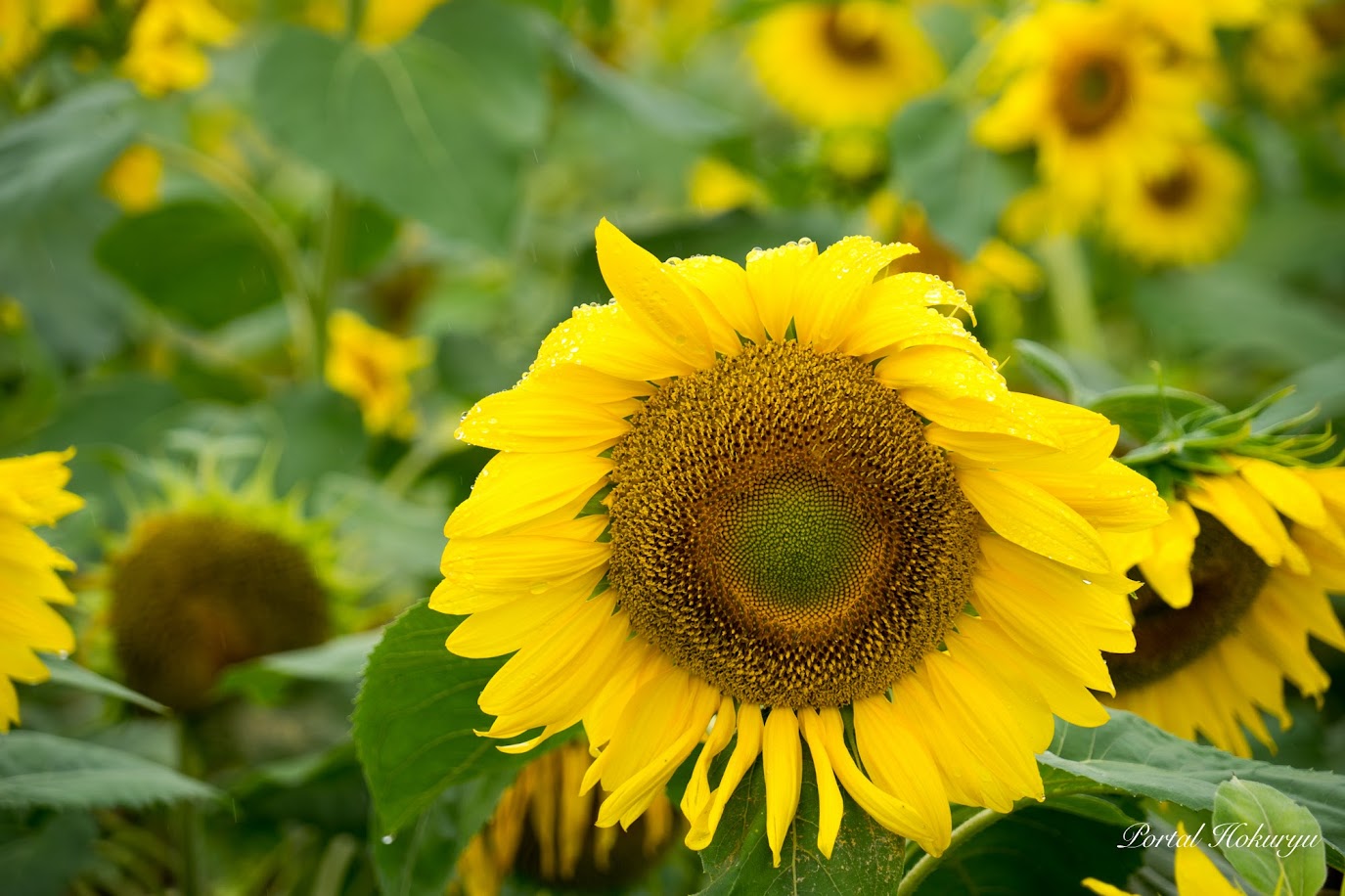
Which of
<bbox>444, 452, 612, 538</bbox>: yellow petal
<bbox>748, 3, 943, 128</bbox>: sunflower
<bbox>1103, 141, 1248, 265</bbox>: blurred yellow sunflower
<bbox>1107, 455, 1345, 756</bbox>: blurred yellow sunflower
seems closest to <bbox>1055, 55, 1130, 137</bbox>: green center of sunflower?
<bbox>748, 3, 943, 128</bbox>: sunflower

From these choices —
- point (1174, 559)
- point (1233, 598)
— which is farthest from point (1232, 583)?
point (1174, 559)

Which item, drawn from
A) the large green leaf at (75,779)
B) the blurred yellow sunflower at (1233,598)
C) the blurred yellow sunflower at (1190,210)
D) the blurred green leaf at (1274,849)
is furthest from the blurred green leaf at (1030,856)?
the blurred yellow sunflower at (1190,210)

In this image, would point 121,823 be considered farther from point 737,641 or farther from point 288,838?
point 737,641

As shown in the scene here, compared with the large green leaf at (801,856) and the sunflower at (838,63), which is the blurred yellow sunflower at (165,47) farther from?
the large green leaf at (801,856)

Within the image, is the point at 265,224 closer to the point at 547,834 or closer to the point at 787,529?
the point at 547,834

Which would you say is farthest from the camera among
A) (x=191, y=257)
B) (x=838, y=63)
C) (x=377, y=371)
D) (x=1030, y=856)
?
(x=838, y=63)

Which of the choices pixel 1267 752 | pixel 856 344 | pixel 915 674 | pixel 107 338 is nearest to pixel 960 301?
pixel 856 344
